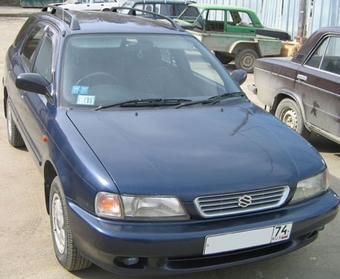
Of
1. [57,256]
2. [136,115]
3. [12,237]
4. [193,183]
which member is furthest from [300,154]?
[12,237]

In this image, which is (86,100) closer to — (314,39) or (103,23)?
(103,23)

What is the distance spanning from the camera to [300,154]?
3.22 meters

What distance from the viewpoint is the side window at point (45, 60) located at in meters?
3.96

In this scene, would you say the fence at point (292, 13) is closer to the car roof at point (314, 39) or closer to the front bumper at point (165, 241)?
the car roof at point (314, 39)

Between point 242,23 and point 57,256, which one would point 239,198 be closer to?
point 57,256

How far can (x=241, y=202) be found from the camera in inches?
110

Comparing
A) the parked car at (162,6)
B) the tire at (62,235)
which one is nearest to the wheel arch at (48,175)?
the tire at (62,235)

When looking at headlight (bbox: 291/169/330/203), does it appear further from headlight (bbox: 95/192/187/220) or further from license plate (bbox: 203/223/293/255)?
headlight (bbox: 95/192/187/220)

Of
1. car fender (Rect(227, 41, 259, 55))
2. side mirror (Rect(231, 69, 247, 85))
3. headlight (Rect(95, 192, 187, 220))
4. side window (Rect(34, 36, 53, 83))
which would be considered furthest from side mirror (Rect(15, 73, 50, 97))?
car fender (Rect(227, 41, 259, 55))

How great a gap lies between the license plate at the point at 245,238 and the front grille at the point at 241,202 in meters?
0.13

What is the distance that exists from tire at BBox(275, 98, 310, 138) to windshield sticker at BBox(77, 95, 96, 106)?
10.4 feet

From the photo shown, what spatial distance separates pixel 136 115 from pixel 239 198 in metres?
1.07

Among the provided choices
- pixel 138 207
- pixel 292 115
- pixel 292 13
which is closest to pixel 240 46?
pixel 292 13

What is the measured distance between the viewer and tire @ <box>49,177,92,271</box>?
3.00m
